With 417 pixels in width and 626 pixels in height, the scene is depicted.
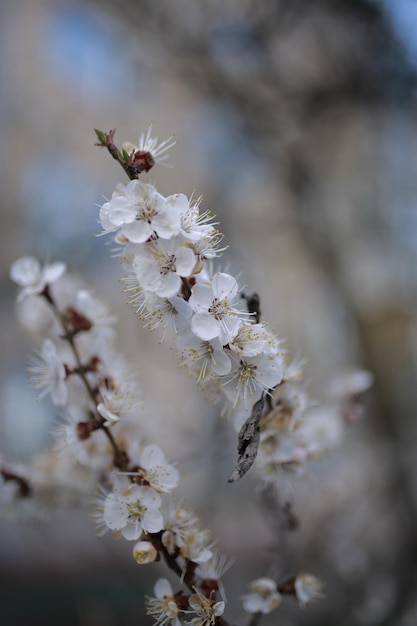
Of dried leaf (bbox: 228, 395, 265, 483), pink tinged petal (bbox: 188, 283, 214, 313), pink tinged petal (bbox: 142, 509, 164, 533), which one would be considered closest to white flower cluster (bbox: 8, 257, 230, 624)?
pink tinged petal (bbox: 142, 509, 164, 533)

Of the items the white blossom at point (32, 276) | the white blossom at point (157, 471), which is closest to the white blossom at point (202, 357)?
the white blossom at point (157, 471)

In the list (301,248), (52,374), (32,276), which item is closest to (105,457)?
(52,374)

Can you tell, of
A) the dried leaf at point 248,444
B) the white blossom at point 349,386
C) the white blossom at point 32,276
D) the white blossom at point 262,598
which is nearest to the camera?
the dried leaf at point 248,444

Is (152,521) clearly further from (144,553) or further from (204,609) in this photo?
(204,609)

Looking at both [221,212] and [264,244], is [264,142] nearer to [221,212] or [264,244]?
[221,212]

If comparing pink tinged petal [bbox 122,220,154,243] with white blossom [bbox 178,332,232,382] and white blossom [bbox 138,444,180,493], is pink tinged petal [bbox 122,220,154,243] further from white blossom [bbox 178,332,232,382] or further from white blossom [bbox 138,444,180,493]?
white blossom [bbox 138,444,180,493]

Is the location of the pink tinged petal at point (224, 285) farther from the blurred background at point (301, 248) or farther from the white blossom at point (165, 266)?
the blurred background at point (301, 248)
